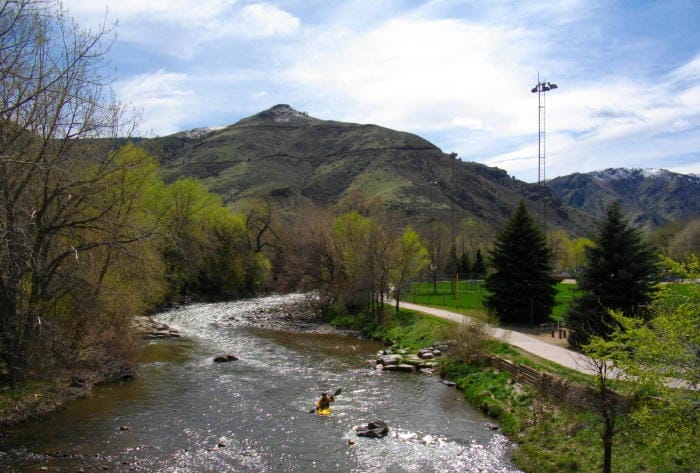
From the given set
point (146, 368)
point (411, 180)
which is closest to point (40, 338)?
point (146, 368)

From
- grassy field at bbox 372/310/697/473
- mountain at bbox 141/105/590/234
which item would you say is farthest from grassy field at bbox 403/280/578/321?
mountain at bbox 141/105/590/234

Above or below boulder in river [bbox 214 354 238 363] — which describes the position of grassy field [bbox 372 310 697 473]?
above

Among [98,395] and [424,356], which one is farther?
[424,356]

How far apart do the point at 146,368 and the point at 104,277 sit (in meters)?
4.78

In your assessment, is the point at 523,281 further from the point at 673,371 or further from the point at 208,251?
the point at 208,251

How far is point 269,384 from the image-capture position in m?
22.4

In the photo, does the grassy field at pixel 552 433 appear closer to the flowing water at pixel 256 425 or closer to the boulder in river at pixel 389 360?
the flowing water at pixel 256 425

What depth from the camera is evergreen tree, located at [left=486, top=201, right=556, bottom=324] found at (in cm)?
3412

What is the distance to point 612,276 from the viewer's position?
24484 millimetres

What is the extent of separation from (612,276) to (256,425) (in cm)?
1749

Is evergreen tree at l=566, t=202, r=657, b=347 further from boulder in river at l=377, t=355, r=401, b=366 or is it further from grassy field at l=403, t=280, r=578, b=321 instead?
grassy field at l=403, t=280, r=578, b=321

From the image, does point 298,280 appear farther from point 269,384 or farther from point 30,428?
point 30,428

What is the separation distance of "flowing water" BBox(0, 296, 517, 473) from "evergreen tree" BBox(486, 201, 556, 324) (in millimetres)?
12358

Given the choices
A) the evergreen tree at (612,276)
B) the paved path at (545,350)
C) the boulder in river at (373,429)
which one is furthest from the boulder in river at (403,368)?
the boulder in river at (373,429)
